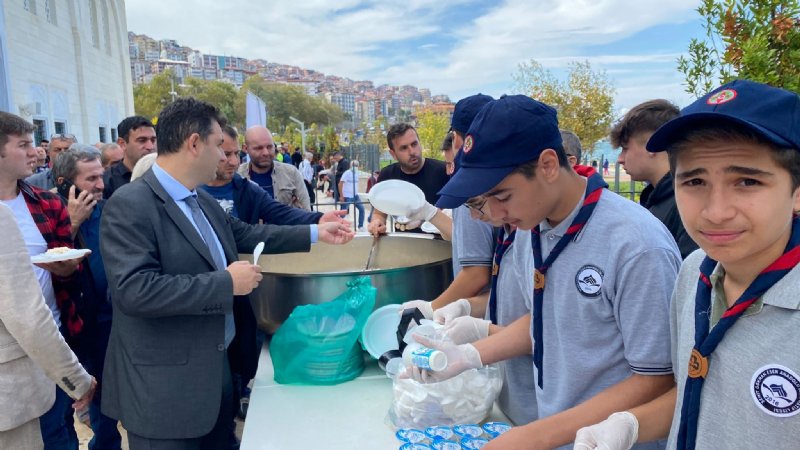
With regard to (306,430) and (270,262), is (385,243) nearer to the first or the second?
(270,262)

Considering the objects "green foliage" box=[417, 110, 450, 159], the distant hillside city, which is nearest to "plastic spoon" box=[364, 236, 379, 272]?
"green foliage" box=[417, 110, 450, 159]

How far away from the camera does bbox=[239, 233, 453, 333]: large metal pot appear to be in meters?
2.04

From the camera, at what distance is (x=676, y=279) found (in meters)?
1.07

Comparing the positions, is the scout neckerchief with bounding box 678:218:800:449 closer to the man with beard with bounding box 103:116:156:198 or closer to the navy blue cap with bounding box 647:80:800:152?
the navy blue cap with bounding box 647:80:800:152

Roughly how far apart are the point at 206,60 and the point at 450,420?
159 meters

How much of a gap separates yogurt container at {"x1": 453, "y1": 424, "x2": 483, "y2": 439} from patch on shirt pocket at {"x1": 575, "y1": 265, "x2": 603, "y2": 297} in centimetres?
57

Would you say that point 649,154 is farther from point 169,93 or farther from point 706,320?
point 169,93

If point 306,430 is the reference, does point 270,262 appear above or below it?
above

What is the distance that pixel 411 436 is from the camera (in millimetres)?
1502

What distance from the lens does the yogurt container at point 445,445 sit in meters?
1.40

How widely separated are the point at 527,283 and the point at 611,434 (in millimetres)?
509

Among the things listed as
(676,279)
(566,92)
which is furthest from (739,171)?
(566,92)

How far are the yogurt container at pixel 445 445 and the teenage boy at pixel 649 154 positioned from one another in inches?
61.0

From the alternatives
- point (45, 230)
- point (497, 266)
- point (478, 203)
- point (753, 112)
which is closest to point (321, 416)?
point (497, 266)
